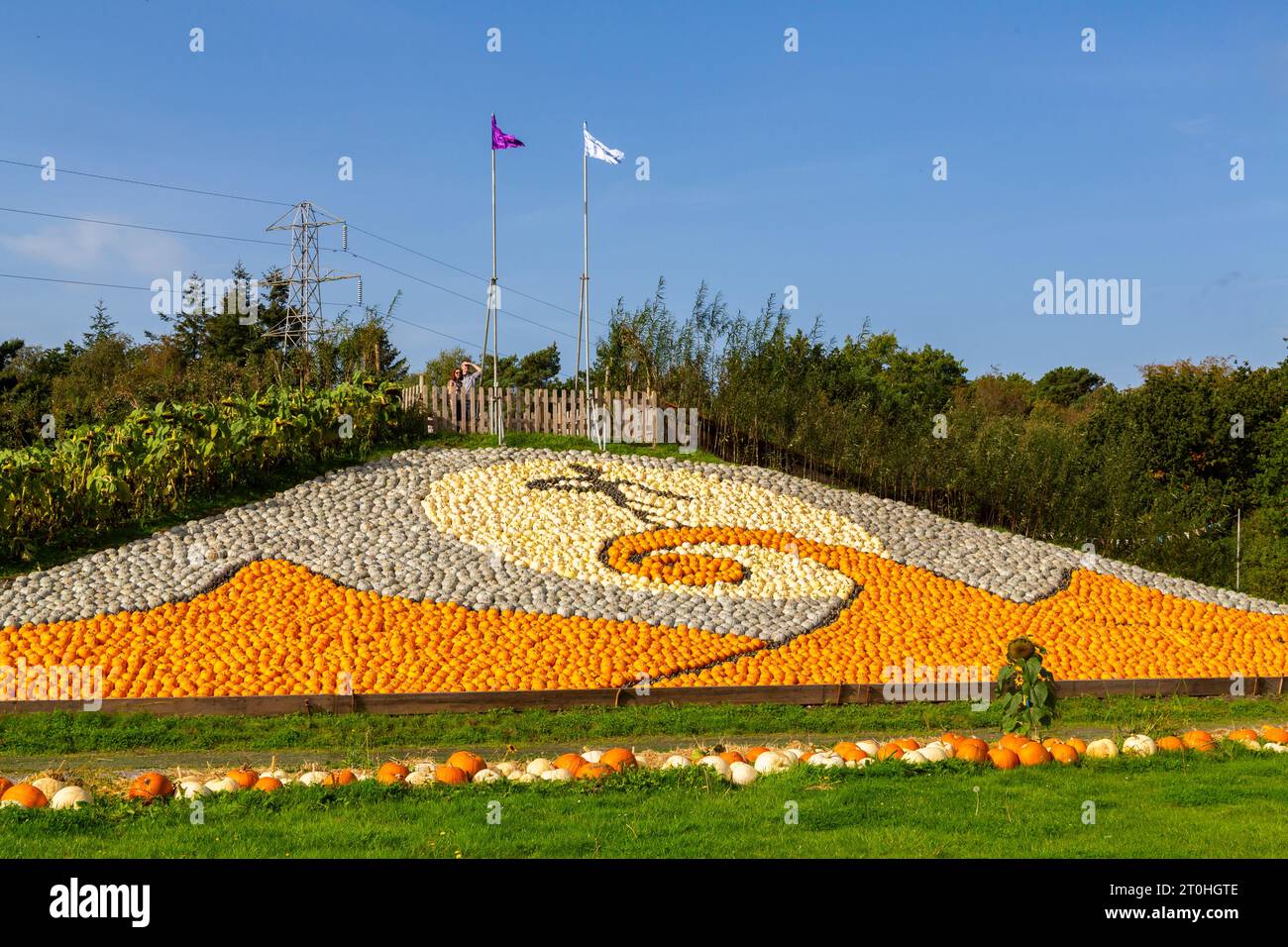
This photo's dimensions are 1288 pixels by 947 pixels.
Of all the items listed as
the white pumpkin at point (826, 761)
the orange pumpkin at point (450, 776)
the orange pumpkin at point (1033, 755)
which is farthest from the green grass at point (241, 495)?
the orange pumpkin at point (1033, 755)

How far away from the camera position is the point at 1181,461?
34312mm

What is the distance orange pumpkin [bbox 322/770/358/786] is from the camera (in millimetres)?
6879

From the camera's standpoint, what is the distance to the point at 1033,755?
7.49 m

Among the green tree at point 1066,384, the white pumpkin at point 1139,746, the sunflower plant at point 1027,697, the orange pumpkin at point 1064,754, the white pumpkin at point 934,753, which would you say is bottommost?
the white pumpkin at point 1139,746

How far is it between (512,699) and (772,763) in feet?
11.9

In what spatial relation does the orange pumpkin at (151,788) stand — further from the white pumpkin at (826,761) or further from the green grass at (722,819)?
the white pumpkin at (826,761)

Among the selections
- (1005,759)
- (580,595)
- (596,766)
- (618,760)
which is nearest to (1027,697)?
(1005,759)

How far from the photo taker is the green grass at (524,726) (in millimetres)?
9328

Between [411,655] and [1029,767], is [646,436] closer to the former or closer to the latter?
[411,655]

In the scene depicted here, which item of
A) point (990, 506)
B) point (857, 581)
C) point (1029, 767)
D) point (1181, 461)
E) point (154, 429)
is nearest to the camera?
point (1029, 767)

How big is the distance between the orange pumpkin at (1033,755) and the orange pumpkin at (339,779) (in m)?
4.06
